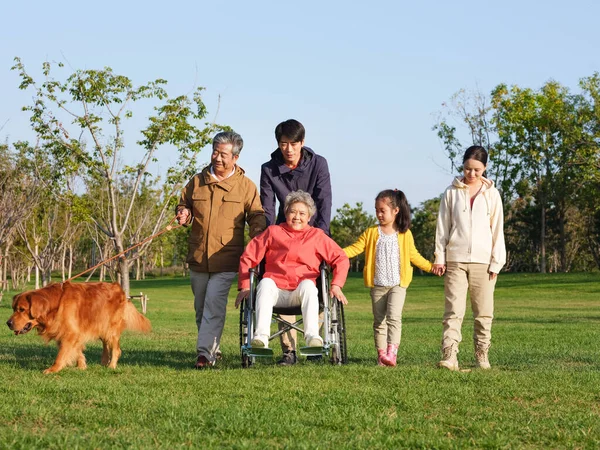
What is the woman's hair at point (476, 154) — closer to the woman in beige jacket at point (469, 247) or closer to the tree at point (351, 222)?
the woman in beige jacket at point (469, 247)

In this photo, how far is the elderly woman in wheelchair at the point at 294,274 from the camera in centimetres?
705

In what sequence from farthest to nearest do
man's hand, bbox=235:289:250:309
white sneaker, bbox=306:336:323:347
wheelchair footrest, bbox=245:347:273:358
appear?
man's hand, bbox=235:289:250:309 → wheelchair footrest, bbox=245:347:273:358 → white sneaker, bbox=306:336:323:347

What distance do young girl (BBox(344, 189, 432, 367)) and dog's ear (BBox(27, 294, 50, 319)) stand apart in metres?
2.81

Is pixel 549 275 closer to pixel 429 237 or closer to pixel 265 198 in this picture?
pixel 429 237

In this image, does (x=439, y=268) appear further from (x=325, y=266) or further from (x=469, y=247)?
(x=325, y=266)

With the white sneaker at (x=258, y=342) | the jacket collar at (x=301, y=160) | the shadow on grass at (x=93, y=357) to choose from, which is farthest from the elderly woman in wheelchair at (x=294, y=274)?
→ the shadow on grass at (x=93, y=357)

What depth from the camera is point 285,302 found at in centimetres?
721

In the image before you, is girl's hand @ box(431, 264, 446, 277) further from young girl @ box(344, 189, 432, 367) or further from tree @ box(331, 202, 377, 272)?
tree @ box(331, 202, 377, 272)

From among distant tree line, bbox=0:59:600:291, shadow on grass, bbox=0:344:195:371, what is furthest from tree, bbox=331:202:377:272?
shadow on grass, bbox=0:344:195:371

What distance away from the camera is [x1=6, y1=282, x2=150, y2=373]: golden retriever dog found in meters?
7.11

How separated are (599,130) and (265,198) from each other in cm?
3283

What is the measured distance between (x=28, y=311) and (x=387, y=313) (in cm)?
331

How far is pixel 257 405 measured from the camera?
17.4 feet

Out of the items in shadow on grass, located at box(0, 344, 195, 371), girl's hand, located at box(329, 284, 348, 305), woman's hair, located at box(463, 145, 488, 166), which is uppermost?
woman's hair, located at box(463, 145, 488, 166)
